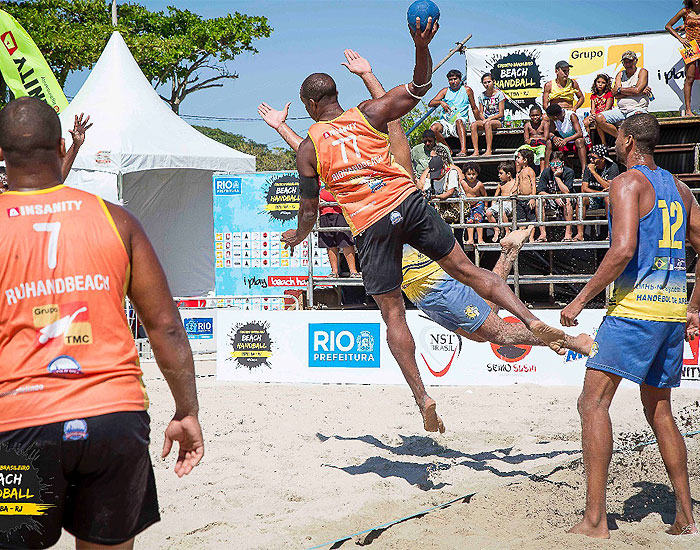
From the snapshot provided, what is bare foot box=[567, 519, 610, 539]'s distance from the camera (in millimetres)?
3406

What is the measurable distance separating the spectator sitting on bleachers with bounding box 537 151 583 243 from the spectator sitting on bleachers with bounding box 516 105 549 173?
→ 0.29 meters

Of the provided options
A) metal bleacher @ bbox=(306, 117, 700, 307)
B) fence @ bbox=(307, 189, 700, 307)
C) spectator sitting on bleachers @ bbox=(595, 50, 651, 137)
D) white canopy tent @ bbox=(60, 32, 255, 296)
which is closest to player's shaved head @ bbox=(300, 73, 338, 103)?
fence @ bbox=(307, 189, 700, 307)

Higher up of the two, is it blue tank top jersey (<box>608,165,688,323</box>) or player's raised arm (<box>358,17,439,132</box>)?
player's raised arm (<box>358,17,439,132</box>)

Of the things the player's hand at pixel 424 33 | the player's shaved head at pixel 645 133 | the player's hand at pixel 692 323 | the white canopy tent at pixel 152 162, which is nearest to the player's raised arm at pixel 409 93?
the player's hand at pixel 424 33

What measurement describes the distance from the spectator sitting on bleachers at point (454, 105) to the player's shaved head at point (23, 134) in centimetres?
1018

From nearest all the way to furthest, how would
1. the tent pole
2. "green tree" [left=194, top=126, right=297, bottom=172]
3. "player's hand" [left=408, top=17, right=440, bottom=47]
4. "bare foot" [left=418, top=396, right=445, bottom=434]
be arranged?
"player's hand" [left=408, top=17, right=440, bottom=47] < "bare foot" [left=418, top=396, right=445, bottom=434] < the tent pole < "green tree" [left=194, top=126, right=297, bottom=172]

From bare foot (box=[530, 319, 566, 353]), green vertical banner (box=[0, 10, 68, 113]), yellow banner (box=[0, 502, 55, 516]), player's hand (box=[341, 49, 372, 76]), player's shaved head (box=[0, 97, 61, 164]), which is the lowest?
yellow banner (box=[0, 502, 55, 516])

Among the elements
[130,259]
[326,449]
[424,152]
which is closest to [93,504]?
[130,259]

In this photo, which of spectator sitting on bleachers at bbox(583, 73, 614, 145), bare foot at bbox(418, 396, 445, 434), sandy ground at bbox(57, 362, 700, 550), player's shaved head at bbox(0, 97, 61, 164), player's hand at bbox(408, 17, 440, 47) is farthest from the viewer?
spectator sitting on bleachers at bbox(583, 73, 614, 145)

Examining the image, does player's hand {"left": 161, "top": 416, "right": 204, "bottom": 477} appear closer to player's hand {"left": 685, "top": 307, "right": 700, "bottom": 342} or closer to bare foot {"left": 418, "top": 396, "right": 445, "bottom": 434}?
bare foot {"left": 418, "top": 396, "right": 445, "bottom": 434}

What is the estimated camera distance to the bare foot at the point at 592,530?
134 inches

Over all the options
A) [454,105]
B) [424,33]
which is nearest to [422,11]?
[424,33]

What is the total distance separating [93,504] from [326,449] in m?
3.70

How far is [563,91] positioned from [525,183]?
2.39 metres
